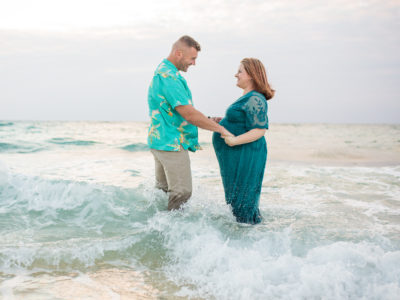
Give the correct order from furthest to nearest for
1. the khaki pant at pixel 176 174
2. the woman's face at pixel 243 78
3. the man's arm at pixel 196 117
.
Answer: the khaki pant at pixel 176 174, the woman's face at pixel 243 78, the man's arm at pixel 196 117

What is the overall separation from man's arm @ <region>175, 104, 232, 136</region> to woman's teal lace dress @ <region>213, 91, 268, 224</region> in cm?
19

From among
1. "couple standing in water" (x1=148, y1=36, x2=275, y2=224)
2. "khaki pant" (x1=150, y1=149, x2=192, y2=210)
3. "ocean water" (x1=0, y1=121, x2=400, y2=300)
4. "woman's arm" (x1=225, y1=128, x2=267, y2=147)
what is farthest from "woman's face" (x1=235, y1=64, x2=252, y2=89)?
"ocean water" (x1=0, y1=121, x2=400, y2=300)

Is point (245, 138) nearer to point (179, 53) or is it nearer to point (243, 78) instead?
point (243, 78)

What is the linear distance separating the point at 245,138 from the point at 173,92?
84cm

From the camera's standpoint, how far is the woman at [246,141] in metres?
3.54

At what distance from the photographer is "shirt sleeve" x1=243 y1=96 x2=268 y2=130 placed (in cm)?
353

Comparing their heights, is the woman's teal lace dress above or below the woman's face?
below

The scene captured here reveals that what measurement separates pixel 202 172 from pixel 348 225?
4.78m

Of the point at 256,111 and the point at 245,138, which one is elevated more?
the point at 256,111

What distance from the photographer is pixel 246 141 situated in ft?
11.7

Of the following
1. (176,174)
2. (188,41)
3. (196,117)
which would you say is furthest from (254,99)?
(176,174)

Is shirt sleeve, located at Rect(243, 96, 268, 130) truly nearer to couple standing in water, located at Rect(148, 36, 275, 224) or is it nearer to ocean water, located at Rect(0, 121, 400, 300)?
couple standing in water, located at Rect(148, 36, 275, 224)

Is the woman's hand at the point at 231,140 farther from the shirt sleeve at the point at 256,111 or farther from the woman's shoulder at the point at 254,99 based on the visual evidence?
the woman's shoulder at the point at 254,99

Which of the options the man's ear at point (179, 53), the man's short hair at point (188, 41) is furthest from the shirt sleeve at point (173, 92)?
the man's short hair at point (188, 41)
